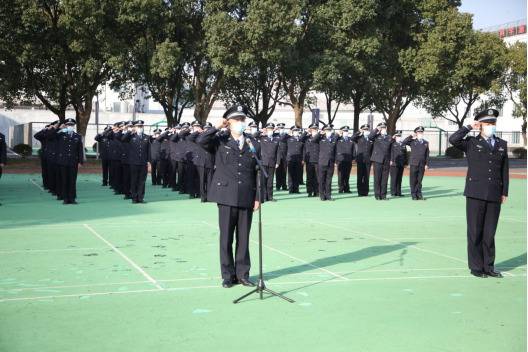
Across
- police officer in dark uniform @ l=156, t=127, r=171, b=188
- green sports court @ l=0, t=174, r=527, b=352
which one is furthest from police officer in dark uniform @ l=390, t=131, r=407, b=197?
police officer in dark uniform @ l=156, t=127, r=171, b=188

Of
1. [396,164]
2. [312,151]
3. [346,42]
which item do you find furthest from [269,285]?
[346,42]

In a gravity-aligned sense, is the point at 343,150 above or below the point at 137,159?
above

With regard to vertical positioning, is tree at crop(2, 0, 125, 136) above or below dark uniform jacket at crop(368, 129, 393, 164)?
above

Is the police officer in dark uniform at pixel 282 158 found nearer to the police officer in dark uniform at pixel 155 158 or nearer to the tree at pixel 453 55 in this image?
the police officer in dark uniform at pixel 155 158

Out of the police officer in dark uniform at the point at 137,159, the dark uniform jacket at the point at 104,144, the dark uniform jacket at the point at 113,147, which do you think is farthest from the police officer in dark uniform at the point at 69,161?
the dark uniform jacket at the point at 104,144

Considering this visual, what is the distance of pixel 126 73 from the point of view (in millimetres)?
31641

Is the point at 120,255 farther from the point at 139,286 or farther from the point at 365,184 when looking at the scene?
the point at 365,184

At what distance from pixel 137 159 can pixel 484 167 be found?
1024 centimetres

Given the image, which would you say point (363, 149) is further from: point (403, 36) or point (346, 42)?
point (403, 36)

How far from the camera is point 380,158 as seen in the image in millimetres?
20375

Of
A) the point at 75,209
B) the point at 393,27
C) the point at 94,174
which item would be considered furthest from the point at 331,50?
the point at 75,209

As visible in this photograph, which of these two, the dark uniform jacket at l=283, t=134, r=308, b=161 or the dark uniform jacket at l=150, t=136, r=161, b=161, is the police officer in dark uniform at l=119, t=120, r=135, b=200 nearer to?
the dark uniform jacket at l=150, t=136, r=161, b=161

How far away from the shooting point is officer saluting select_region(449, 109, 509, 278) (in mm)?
8789

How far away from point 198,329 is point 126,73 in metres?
26.7
